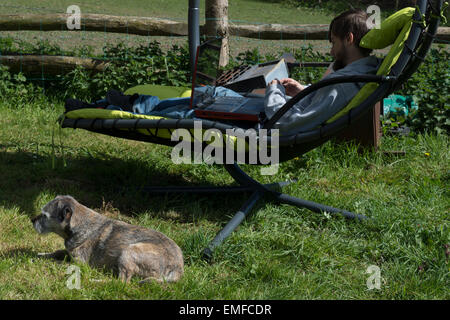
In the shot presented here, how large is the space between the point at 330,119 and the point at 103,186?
196 centimetres

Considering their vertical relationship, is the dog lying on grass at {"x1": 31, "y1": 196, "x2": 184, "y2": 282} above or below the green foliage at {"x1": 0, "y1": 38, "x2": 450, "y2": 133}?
below

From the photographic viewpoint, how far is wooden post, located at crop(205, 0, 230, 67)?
6.63 meters

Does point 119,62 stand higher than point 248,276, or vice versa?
point 119,62

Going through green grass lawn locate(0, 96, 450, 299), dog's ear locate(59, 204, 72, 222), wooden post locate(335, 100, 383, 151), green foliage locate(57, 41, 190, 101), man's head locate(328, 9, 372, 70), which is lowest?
green grass lawn locate(0, 96, 450, 299)

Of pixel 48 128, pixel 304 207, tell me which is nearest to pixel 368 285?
pixel 304 207

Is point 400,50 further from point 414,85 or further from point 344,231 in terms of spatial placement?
point 414,85

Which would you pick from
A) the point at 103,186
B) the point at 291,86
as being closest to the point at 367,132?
the point at 291,86

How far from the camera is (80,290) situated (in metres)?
2.93

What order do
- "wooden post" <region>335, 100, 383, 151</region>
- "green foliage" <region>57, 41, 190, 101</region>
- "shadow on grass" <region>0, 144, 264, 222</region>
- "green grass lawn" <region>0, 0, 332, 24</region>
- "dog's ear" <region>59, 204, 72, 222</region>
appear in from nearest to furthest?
"dog's ear" <region>59, 204, 72, 222</region> < "shadow on grass" <region>0, 144, 264, 222</region> < "wooden post" <region>335, 100, 383, 151</region> < "green foliage" <region>57, 41, 190, 101</region> < "green grass lawn" <region>0, 0, 332, 24</region>

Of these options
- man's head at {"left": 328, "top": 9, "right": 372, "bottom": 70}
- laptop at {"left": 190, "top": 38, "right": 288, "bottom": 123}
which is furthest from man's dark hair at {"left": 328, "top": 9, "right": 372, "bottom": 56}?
laptop at {"left": 190, "top": 38, "right": 288, "bottom": 123}

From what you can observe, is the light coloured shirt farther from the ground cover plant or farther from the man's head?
the ground cover plant

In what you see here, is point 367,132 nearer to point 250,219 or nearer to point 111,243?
point 250,219

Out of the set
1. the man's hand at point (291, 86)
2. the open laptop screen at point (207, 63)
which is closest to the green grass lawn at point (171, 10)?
the open laptop screen at point (207, 63)

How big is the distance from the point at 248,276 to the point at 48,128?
11.0 ft
